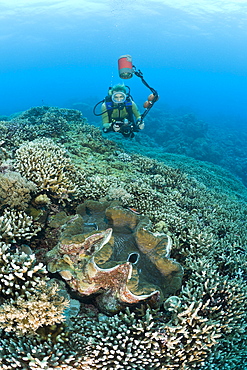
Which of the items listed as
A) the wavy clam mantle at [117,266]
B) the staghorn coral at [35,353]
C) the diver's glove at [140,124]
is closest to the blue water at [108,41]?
the diver's glove at [140,124]

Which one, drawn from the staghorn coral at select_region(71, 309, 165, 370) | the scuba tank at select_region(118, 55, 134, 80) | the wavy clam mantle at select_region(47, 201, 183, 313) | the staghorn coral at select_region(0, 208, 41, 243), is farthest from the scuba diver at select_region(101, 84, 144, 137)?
the staghorn coral at select_region(71, 309, 165, 370)

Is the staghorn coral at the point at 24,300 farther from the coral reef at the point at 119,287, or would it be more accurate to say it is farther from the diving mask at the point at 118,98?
the diving mask at the point at 118,98

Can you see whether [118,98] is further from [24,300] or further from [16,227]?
[24,300]

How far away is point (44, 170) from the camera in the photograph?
4.68m

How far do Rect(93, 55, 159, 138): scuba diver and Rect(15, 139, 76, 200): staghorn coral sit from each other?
4.95 meters

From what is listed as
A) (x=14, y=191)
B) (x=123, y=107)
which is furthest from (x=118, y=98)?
(x=14, y=191)

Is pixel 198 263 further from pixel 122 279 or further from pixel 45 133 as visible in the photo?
pixel 45 133

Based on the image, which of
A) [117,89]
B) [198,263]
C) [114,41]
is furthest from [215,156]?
[114,41]

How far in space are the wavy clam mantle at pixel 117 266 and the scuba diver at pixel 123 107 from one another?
23.1 feet

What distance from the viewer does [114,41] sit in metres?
186

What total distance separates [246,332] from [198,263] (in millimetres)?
1188

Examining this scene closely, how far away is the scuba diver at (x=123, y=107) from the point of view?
9.69 meters

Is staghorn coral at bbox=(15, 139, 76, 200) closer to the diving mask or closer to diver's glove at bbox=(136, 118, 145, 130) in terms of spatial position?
the diving mask

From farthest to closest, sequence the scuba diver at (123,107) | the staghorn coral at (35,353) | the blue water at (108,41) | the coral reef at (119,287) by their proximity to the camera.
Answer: the blue water at (108,41)
the scuba diver at (123,107)
the coral reef at (119,287)
the staghorn coral at (35,353)
